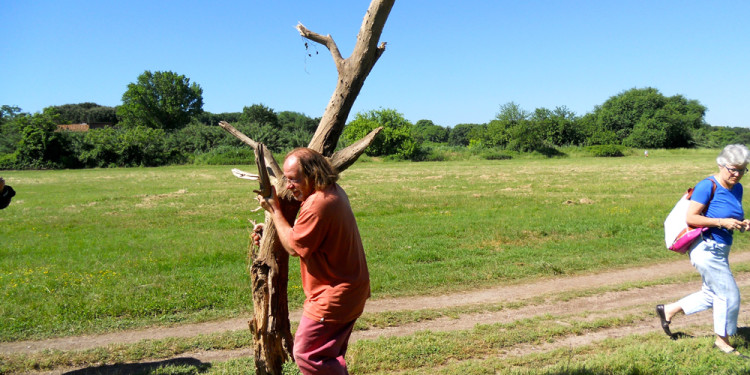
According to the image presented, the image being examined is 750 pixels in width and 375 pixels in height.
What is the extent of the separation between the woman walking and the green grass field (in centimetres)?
175

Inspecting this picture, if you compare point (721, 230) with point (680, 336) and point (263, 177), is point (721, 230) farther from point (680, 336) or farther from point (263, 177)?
point (263, 177)

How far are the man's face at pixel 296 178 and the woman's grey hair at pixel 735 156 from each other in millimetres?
4089

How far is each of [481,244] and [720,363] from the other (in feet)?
21.3

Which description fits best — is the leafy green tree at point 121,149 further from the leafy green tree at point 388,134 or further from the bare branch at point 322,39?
the bare branch at point 322,39

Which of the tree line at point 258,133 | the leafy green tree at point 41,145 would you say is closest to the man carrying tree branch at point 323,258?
the tree line at point 258,133

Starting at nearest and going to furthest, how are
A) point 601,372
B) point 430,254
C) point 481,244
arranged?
point 601,372
point 430,254
point 481,244

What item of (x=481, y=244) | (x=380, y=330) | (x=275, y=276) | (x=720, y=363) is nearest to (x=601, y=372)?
(x=720, y=363)

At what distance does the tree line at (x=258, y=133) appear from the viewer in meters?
51.3

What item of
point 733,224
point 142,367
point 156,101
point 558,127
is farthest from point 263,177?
point 156,101

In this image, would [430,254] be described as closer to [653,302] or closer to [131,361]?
[653,302]

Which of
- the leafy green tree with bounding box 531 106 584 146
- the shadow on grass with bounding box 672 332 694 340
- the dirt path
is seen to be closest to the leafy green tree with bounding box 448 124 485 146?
the leafy green tree with bounding box 531 106 584 146

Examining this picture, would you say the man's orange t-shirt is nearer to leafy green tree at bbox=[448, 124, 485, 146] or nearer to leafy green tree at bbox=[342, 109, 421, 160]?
leafy green tree at bbox=[342, 109, 421, 160]

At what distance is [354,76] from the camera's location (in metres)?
4.04

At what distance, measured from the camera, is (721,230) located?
4918 mm
